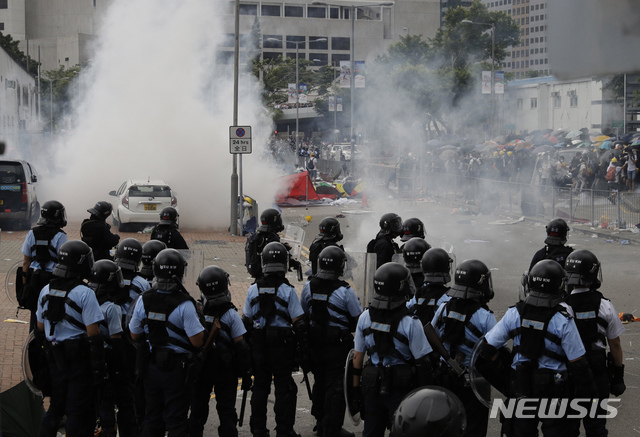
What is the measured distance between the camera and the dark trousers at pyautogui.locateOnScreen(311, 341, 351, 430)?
662cm

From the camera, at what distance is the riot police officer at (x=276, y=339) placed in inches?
262

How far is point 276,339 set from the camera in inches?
262

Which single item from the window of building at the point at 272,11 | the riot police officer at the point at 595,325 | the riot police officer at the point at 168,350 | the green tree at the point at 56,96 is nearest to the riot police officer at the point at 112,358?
the riot police officer at the point at 168,350

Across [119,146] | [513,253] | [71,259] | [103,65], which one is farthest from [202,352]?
[103,65]

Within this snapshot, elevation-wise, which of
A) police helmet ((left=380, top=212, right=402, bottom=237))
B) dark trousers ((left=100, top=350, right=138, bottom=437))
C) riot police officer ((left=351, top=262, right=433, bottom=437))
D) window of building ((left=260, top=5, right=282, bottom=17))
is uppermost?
window of building ((left=260, top=5, right=282, bottom=17))

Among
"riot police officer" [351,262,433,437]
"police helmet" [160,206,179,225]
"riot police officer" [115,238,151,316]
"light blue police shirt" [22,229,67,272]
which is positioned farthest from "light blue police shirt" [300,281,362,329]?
"police helmet" [160,206,179,225]

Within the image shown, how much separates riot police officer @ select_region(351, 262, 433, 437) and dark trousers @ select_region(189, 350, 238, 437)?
1180 millimetres

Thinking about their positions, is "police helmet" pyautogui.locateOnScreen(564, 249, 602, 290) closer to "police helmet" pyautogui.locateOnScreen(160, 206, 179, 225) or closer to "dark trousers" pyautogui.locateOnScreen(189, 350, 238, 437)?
"dark trousers" pyautogui.locateOnScreen(189, 350, 238, 437)

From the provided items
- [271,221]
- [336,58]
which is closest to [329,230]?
[271,221]

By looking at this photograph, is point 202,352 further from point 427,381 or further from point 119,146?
point 119,146

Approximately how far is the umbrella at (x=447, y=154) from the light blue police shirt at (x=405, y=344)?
1052 inches

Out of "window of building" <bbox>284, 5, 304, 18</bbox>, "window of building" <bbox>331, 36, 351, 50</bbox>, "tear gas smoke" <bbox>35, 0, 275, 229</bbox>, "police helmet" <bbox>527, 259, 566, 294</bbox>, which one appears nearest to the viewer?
"police helmet" <bbox>527, 259, 566, 294</bbox>

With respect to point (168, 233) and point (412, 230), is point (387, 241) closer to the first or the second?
point (412, 230)

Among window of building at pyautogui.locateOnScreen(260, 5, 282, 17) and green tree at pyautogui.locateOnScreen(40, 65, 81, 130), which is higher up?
window of building at pyautogui.locateOnScreen(260, 5, 282, 17)
